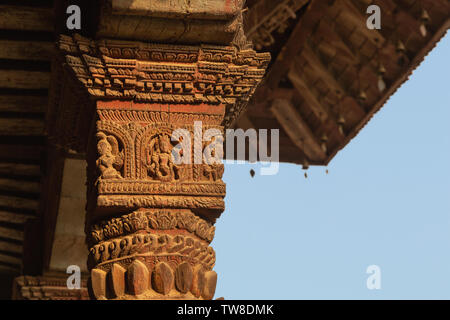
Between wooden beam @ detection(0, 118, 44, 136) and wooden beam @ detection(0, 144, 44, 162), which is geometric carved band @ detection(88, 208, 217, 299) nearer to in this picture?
wooden beam @ detection(0, 118, 44, 136)

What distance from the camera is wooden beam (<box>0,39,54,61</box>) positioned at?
522cm

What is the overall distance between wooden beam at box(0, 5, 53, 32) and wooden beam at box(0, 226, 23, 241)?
12.8 ft

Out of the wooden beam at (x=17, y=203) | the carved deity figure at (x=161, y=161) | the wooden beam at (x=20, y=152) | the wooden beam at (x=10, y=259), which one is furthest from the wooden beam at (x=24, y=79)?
the wooden beam at (x=10, y=259)

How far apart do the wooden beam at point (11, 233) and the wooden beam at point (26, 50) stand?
11.8 ft

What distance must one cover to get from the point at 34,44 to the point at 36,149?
184 centimetres

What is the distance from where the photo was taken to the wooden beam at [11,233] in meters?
8.63

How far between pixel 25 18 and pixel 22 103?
1065mm

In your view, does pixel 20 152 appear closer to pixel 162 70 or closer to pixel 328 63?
pixel 328 63

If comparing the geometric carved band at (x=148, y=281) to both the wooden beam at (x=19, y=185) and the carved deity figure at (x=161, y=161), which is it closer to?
the carved deity figure at (x=161, y=161)

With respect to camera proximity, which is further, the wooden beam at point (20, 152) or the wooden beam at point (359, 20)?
the wooden beam at point (359, 20)

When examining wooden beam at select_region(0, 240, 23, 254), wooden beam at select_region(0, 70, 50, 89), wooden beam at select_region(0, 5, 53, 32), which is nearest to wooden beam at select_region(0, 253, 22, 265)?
wooden beam at select_region(0, 240, 23, 254)
